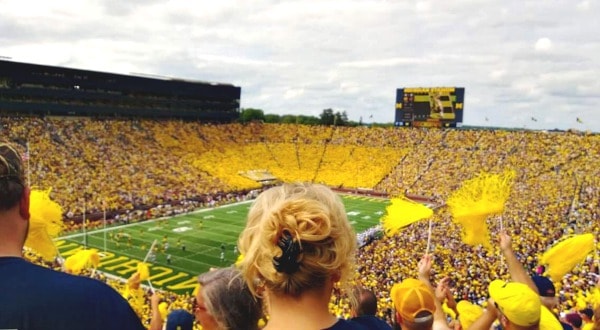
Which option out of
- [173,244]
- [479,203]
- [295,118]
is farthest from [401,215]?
[295,118]

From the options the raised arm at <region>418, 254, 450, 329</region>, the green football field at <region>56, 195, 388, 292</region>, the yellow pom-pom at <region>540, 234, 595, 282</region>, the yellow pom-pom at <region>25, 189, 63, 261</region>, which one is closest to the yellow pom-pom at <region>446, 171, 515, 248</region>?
the yellow pom-pom at <region>540, 234, 595, 282</region>

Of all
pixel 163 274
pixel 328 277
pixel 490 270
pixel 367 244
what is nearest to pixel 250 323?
pixel 328 277

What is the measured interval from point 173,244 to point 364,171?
2587 centimetres

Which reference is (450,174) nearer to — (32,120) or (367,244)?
(367,244)

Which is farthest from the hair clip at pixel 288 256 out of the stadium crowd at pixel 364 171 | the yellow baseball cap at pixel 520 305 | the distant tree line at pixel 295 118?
the distant tree line at pixel 295 118

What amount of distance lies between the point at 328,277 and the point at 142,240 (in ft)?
77.9

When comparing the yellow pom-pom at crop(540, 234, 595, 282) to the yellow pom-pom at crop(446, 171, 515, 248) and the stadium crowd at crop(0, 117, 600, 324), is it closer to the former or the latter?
the yellow pom-pom at crop(446, 171, 515, 248)

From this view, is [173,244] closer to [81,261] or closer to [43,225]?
[81,261]

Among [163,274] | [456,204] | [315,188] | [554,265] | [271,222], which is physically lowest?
[163,274]

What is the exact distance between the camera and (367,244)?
21.5m

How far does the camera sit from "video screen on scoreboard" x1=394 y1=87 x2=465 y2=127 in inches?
1914

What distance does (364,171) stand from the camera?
1791 inches

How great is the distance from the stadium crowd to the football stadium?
124mm

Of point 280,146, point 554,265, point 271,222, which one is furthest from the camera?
point 280,146
